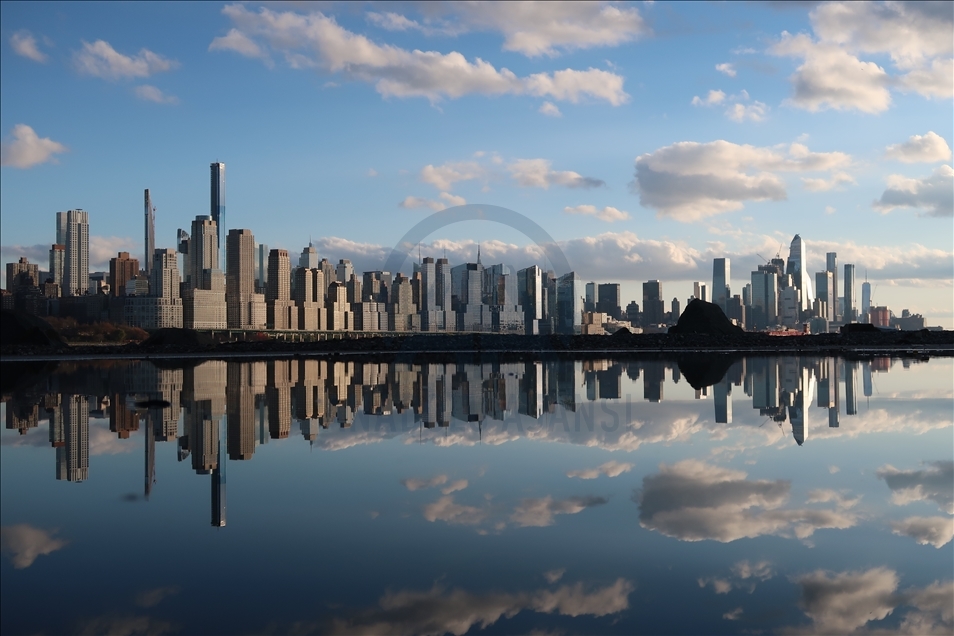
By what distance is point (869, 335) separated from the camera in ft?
353

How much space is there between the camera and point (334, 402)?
2708cm

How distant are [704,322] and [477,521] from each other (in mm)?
99104

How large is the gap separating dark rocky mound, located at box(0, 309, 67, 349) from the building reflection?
1798 inches

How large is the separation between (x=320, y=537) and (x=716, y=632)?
16.9 ft

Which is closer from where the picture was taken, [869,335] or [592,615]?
[592,615]

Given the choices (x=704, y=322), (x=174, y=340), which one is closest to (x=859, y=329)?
(x=704, y=322)

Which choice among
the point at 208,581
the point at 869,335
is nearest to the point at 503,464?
the point at 208,581

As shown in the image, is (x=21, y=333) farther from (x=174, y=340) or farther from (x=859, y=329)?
(x=859, y=329)

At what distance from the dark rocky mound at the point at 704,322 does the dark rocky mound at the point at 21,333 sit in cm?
7556

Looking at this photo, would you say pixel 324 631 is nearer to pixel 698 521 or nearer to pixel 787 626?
pixel 787 626

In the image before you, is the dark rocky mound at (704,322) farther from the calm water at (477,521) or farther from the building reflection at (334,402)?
the calm water at (477,521)

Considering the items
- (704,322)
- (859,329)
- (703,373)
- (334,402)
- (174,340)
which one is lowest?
(703,373)

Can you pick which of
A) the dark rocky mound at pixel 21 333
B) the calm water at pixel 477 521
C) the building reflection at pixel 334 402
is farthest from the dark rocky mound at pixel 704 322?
the calm water at pixel 477 521

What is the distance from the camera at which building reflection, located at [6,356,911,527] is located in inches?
734
